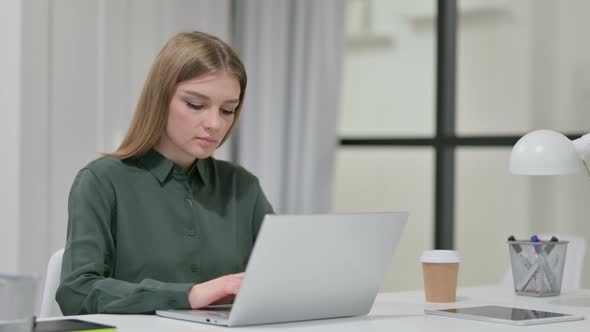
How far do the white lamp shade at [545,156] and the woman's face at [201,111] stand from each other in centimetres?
64

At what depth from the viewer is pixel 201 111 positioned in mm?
2100

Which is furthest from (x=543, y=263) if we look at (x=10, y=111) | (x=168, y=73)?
(x=10, y=111)

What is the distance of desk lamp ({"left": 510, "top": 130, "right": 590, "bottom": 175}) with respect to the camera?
2.06 m

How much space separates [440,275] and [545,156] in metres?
0.37

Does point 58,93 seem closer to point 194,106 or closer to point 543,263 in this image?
point 194,106

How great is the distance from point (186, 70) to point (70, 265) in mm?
489

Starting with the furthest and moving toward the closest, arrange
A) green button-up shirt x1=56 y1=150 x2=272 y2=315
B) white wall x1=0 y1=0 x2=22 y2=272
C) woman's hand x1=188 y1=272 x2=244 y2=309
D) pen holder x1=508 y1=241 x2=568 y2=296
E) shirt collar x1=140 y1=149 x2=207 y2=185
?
white wall x1=0 y1=0 x2=22 y2=272, pen holder x1=508 y1=241 x2=568 y2=296, shirt collar x1=140 y1=149 x2=207 y2=185, green button-up shirt x1=56 y1=150 x2=272 y2=315, woman's hand x1=188 y1=272 x2=244 y2=309

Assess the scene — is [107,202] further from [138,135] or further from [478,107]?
[478,107]

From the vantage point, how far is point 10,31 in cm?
346

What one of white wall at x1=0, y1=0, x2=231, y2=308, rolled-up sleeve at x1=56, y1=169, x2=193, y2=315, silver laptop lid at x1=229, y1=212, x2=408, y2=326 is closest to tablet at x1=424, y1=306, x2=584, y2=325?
silver laptop lid at x1=229, y1=212, x2=408, y2=326

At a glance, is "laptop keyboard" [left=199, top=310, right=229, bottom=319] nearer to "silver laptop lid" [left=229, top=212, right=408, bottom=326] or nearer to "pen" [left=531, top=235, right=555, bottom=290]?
"silver laptop lid" [left=229, top=212, right=408, bottom=326]

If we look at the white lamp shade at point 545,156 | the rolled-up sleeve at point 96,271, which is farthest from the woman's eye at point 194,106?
the white lamp shade at point 545,156

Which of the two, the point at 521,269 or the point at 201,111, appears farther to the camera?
the point at 521,269

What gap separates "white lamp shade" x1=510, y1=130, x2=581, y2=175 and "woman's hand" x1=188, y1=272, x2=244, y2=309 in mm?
705
